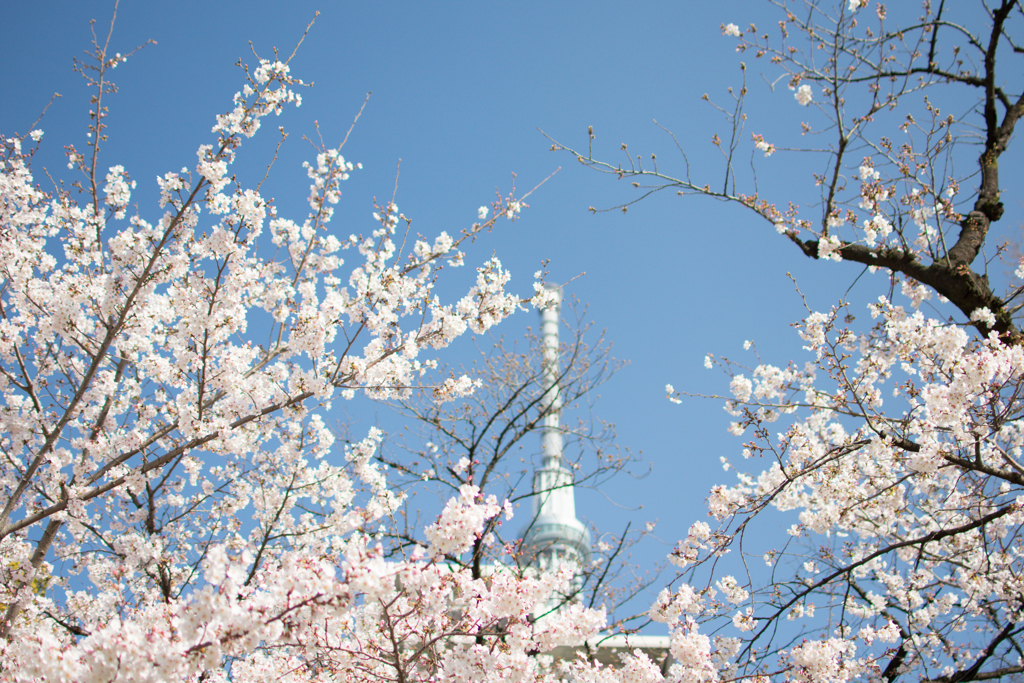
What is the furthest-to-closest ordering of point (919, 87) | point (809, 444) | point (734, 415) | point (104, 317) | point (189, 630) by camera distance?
point (734, 415) < point (809, 444) < point (919, 87) < point (104, 317) < point (189, 630)

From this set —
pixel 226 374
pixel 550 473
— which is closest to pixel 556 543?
pixel 550 473

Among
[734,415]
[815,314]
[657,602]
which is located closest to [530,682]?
[657,602]

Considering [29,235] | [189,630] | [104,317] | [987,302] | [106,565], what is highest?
[29,235]

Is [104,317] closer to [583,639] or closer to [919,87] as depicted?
[583,639]

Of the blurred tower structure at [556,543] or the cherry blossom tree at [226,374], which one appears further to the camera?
the blurred tower structure at [556,543]

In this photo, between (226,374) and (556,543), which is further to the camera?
(556,543)

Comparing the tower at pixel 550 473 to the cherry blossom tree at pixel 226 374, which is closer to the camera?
the cherry blossom tree at pixel 226 374

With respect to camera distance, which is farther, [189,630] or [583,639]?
[583,639]

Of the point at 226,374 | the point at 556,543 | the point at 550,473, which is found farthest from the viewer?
the point at 556,543

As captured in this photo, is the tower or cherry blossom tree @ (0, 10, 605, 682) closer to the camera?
cherry blossom tree @ (0, 10, 605, 682)

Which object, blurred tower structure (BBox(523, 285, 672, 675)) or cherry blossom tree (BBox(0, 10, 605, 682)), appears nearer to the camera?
cherry blossom tree (BBox(0, 10, 605, 682))

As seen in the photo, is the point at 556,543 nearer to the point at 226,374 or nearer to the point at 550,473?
the point at 550,473

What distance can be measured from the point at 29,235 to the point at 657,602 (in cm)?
610

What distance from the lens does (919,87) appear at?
184 inches
